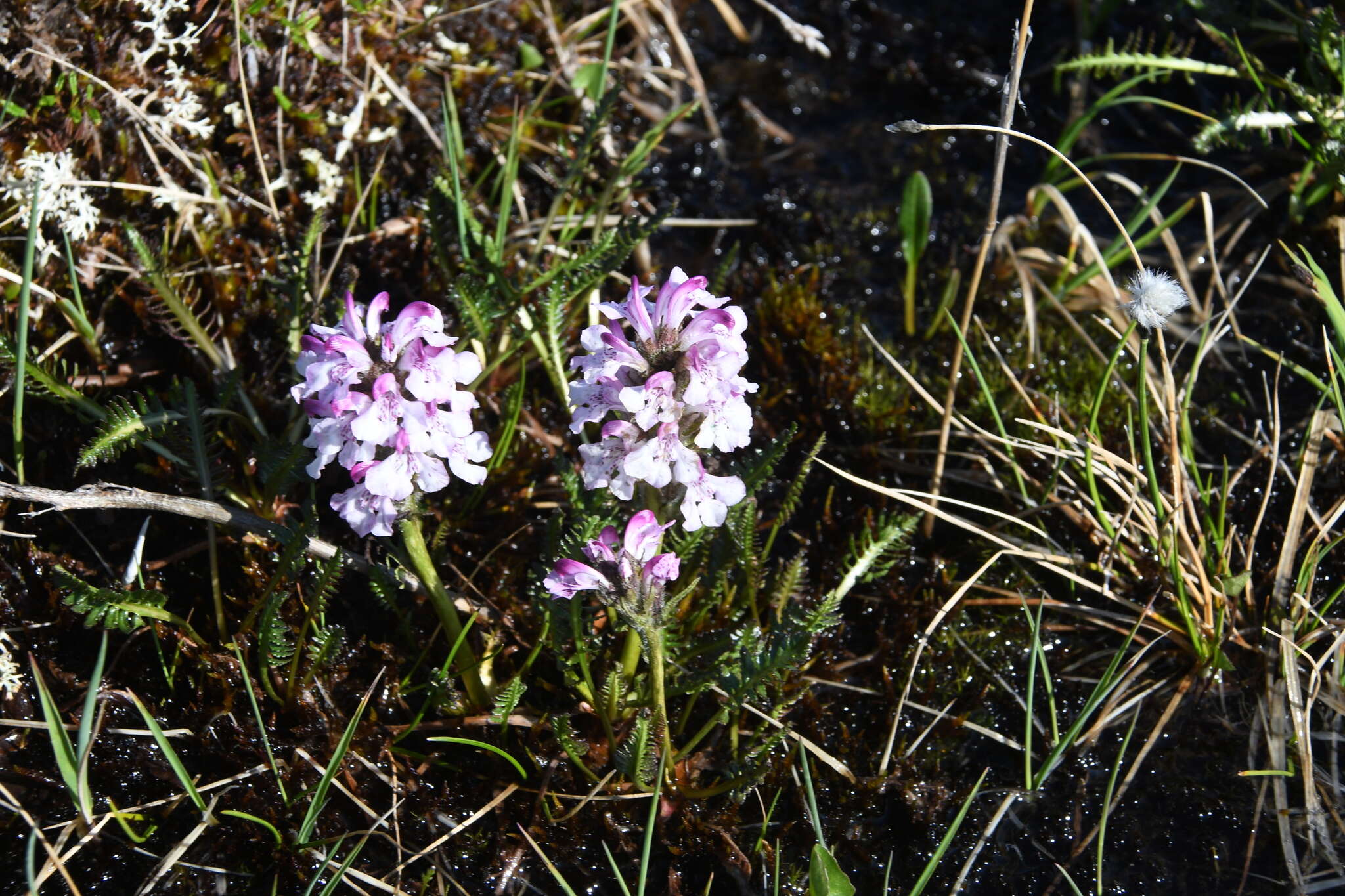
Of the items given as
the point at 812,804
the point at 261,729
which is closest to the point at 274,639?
the point at 261,729

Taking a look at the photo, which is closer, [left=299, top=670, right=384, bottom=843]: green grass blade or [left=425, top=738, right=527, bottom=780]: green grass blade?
[left=299, top=670, right=384, bottom=843]: green grass blade

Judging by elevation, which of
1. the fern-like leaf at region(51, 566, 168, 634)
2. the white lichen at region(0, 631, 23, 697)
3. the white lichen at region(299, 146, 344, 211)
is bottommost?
the white lichen at region(0, 631, 23, 697)

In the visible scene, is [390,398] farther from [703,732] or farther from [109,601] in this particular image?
[703,732]

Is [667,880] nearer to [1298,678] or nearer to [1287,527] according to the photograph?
[1298,678]

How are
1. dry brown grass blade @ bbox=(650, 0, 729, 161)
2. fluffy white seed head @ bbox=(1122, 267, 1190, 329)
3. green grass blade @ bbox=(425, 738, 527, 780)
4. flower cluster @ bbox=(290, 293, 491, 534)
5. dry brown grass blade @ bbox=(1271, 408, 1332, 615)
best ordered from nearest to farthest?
flower cluster @ bbox=(290, 293, 491, 534), green grass blade @ bbox=(425, 738, 527, 780), fluffy white seed head @ bbox=(1122, 267, 1190, 329), dry brown grass blade @ bbox=(1271, 408, 1332, 615), dry brown grass blade @ bbox=(650, 0, 729, 161)

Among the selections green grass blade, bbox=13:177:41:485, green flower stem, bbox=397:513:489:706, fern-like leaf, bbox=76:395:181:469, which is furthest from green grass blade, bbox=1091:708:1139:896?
green grass blade, bbox=13:177:41:485

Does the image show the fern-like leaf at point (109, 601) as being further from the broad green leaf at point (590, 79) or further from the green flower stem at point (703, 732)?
the broad green leaf at point (590, 79)

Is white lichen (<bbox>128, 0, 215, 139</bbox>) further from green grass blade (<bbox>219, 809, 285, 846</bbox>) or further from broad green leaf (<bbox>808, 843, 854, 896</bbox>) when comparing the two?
broad green leaf (<bbox>808, 843, 854, 896</bbox>)

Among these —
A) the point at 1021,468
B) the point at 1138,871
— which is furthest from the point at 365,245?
the point at 1138,871
